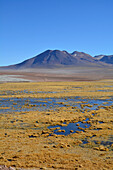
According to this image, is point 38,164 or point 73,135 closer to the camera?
point 38,164

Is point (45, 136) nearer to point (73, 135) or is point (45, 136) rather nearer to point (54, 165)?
point (73, 135)

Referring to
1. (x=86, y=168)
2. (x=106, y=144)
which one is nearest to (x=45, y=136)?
(x=106, y=144)

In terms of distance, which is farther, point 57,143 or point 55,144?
point 57,143

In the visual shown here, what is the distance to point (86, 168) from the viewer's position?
31.9 feet

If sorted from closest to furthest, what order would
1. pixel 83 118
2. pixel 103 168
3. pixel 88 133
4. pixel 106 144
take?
pixel 103 168, pixel 106 144, pixel 88 133, pixel 83 118

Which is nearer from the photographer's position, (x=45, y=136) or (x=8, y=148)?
(x=8, y=148)

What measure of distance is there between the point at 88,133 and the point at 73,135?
115 cm

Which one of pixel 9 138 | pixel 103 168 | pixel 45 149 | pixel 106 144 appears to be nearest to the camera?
pixel 103 168

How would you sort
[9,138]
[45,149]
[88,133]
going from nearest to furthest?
[45,149], [9,138], [88,133]

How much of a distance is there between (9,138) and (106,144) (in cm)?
609

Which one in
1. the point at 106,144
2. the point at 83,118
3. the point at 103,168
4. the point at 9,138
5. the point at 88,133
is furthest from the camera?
the point at 83,118

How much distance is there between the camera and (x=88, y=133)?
15.0 metres

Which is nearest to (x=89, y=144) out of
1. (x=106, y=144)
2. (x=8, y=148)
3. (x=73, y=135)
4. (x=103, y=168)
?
(x=106, y=144)

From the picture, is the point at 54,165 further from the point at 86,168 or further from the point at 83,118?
the point at 83,118
